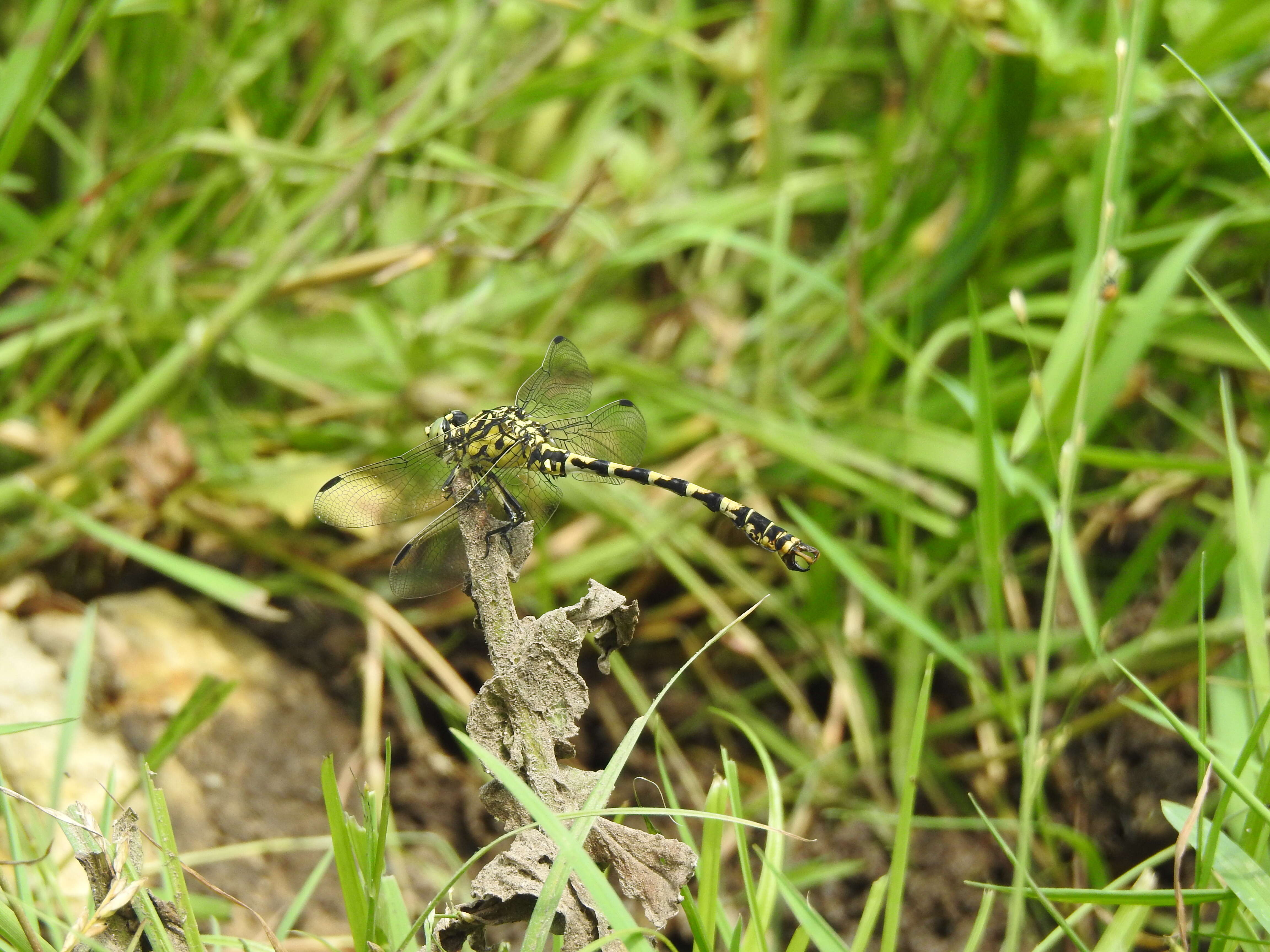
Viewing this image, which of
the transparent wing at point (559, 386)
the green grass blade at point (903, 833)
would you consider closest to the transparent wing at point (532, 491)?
the transparent wing at point (559, 386)

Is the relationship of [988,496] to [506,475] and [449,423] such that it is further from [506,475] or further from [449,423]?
[449,423]

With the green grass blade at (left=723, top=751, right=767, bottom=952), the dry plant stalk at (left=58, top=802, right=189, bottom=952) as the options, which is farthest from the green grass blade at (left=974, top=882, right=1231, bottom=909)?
the dry plant stalk at (left=58, top=802, right=189, bottom=952)

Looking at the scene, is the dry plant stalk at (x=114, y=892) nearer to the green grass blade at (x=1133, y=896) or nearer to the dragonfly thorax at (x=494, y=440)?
Answer: the dragonfly thorax at (x=494, y=440)

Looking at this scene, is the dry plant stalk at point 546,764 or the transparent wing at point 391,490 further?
the transparent wing at point 391,490

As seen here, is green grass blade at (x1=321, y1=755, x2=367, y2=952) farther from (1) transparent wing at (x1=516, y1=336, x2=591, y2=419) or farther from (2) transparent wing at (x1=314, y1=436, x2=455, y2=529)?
(1) transparent wing at (x1=516, y1=336, x2=591, y2=419)

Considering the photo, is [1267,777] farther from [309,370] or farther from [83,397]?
[83,397]

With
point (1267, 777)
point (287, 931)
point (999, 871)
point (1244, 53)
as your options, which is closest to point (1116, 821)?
point (999, 871)

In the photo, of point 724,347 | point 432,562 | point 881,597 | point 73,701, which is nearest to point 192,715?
point 73,701
